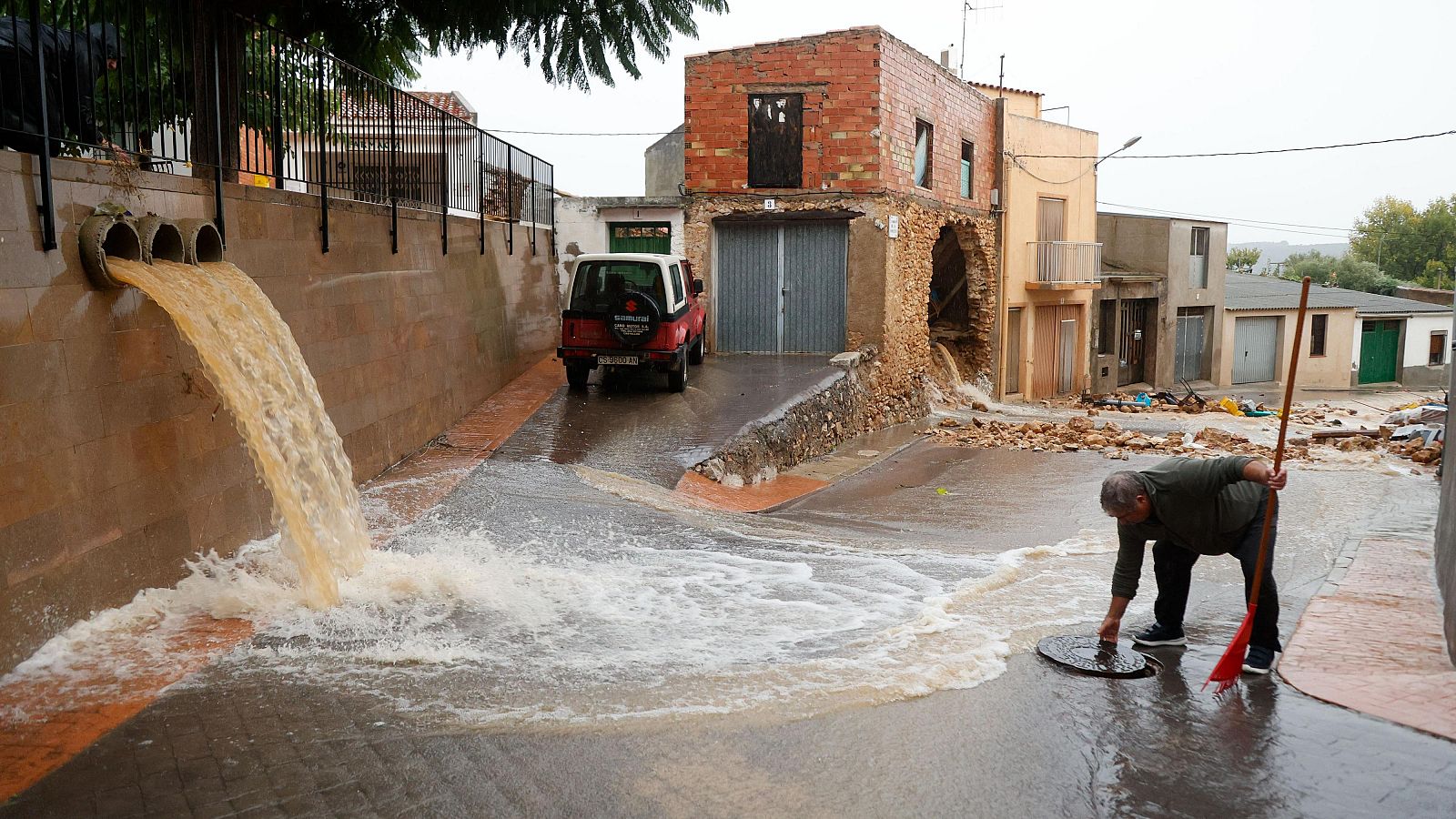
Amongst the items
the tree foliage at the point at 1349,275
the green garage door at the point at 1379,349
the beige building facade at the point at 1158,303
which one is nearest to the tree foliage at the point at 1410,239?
the tree foliage at the point at 1349,275

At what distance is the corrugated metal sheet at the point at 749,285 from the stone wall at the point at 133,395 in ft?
37.2

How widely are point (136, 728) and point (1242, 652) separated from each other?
5030 mm

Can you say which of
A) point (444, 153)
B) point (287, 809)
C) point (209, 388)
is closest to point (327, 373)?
point (209, 388)

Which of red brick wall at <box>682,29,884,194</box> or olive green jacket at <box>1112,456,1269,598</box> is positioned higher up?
red brick wall at <box>682,29,884,194</box>

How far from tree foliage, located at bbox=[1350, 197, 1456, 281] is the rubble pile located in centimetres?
5168

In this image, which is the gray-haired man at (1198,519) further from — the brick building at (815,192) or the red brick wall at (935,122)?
the red brick wall at (935,122)

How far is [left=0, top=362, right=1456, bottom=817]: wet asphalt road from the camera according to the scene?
404cm

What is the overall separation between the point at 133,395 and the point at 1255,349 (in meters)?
37.6

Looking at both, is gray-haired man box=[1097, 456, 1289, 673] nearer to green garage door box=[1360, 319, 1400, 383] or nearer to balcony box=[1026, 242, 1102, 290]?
balcony box=[1026, 242, 1102, 290]

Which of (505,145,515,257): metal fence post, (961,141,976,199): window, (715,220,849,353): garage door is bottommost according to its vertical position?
(715,220,849,353): garage door

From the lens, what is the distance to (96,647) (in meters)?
5.39

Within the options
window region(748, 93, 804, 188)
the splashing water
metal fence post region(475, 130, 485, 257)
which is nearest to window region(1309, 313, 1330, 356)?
window region(748, 93, 804, 188)

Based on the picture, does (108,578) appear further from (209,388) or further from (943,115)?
(943,115)

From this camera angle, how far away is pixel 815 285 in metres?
21.0
